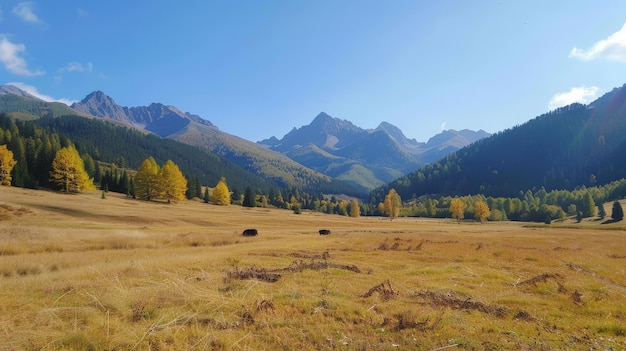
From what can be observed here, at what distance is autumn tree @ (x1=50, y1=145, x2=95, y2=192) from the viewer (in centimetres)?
8719

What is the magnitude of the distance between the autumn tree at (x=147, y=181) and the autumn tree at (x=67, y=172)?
13.7 metres

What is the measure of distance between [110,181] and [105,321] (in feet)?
437

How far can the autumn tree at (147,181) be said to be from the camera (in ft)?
324

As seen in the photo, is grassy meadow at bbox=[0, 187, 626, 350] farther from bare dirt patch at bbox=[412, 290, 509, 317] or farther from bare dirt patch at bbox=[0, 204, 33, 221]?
bare dirt patch at bbox=[0, 204, 33, 221]

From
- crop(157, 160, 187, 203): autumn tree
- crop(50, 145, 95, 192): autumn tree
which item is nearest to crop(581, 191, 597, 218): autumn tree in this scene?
crop(157, 160, 187, 203): autumn tree

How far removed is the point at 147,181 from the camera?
99.2 m

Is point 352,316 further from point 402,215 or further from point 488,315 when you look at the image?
point 402,215

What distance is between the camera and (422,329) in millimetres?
9617

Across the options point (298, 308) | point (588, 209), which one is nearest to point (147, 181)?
point (298, 308)

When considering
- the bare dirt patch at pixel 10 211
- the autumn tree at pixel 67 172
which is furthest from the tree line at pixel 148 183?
the bare dirt patch at pixel 10 211

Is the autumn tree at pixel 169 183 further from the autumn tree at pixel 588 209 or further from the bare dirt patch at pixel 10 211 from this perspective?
the autumn tree at pixel 588 209

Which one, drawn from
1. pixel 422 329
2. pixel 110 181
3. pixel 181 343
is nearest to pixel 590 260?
pixel 422 329

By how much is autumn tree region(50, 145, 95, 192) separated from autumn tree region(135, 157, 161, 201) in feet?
45.0

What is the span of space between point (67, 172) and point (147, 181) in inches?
766
